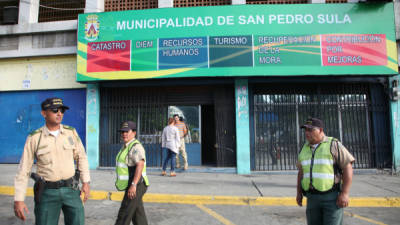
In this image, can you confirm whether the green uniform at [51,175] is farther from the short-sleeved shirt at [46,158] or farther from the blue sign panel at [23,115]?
the blue sign panel at [23,115]

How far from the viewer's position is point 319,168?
8.78 ft

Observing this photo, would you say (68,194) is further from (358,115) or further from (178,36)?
(358,115)

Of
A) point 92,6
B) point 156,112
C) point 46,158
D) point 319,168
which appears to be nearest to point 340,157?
point 319,168

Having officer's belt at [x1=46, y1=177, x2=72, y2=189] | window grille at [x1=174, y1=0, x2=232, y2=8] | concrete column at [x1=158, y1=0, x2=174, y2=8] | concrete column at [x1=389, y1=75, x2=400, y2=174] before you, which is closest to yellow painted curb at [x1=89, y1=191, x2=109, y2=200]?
officer's belt at [x1=46, y1=177, x2=72, y2=189]

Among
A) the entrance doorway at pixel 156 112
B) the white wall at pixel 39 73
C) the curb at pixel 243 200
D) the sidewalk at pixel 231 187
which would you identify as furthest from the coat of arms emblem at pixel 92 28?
the curb at pixel 243 200

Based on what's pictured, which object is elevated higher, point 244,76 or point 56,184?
point 244,76

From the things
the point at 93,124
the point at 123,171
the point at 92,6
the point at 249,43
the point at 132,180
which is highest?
the point at 92,6

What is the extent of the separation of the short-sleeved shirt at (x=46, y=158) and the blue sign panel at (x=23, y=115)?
286 inches

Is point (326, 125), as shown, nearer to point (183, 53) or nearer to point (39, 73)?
point (183, 53)

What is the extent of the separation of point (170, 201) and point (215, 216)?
1354mm

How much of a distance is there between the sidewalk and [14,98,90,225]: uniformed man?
3.16m

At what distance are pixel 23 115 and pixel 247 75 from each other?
27.5 ft

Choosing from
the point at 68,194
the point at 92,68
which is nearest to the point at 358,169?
the point at 68,194

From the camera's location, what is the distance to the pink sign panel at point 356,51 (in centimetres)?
809
